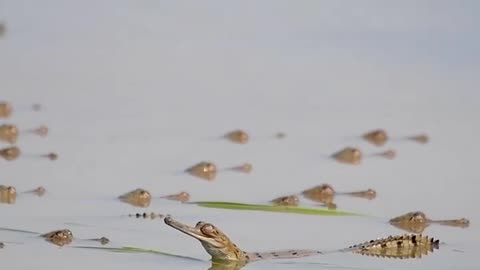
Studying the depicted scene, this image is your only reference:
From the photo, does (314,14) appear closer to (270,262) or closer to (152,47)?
(152,47)

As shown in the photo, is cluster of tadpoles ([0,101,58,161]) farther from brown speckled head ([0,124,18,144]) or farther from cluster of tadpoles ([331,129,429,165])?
cluster of tadpoles ([331,129,429,165])

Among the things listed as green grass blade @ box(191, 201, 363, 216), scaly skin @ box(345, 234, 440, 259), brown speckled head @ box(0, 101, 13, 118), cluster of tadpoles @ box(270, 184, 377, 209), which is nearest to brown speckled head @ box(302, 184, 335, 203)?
cluster of tadpoles @ box(270, 184, 377, 209)

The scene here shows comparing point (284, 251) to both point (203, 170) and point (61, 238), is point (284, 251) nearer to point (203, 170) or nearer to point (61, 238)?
point (61, 238)

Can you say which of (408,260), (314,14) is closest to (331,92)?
(314,14)

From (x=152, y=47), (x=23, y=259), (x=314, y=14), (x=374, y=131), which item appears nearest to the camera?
(x=23, y=259)

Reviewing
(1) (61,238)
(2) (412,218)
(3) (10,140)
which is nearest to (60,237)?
(1) (61,238)

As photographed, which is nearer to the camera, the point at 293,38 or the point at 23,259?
the point at 23,259

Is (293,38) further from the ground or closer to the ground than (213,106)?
further from the ground
